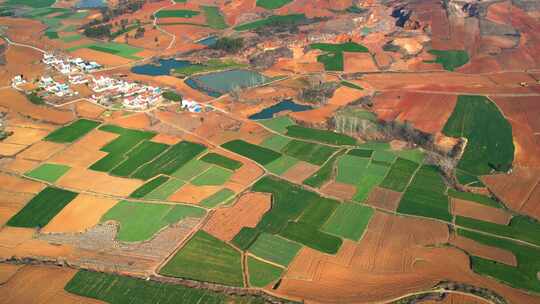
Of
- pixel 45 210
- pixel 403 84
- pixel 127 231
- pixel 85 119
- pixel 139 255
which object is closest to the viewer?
pixel 139 255

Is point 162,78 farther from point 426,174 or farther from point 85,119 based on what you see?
point 426,174

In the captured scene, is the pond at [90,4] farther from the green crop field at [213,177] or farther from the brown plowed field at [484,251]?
the brown plowed field at [484,251]

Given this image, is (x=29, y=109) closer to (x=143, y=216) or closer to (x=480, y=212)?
(x=143, y=216)

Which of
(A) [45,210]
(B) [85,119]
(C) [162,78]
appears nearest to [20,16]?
(C) [162,78]

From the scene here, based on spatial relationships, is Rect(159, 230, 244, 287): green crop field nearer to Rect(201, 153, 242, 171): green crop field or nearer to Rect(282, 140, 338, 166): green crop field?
Rect(201, 153, 242, 171): green crop field

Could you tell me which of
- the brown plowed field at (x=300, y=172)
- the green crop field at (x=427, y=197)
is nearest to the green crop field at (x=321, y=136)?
the brown plowed field at (x=300, y=172)

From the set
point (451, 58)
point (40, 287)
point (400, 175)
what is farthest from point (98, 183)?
point (451, 58)
